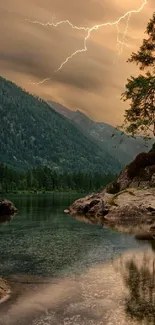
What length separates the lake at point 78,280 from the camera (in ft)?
44.3

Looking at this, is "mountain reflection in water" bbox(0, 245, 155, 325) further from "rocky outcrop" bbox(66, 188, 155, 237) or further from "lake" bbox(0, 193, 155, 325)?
"rocky outcrop" bbox(66, 188, 155, 237)

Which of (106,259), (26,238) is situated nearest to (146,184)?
(26,238)

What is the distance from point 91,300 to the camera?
50.4 ft

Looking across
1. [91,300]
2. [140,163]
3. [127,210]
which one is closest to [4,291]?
[91,300]

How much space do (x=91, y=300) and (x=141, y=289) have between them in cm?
272

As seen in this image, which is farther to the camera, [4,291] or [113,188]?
[113,188]

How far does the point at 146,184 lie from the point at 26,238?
28.2 metres

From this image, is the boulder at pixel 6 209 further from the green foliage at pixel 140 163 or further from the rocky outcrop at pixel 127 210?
the green foliage at pixel 140 163

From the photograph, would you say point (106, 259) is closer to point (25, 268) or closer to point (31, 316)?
point (25, 268)

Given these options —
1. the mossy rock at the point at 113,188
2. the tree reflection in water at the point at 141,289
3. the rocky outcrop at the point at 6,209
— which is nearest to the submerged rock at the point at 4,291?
the tree reflection in water at the point at 141,289

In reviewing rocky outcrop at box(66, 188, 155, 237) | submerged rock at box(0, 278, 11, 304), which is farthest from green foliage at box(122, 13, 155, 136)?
submerged rock at box(0, 278, 11, 304)

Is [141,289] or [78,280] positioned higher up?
[141,289]

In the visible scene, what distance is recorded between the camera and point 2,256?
2548cm

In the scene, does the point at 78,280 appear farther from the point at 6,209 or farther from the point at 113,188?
the point at 6,209
